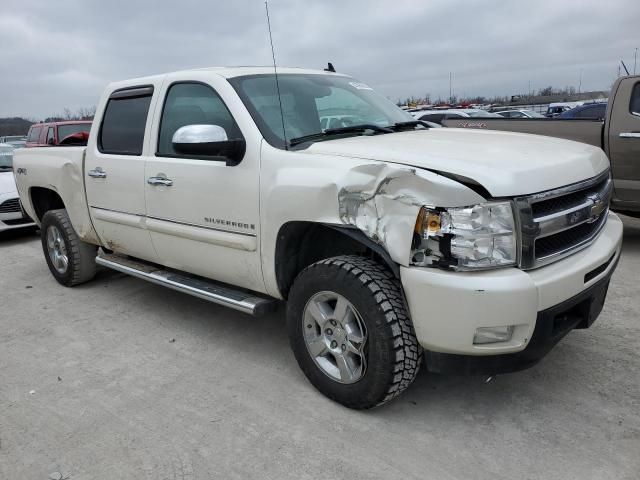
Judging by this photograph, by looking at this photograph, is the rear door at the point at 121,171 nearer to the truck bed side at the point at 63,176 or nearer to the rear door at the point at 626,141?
the truck bed side at the point at 63,176

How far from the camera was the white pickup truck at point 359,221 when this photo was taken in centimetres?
242

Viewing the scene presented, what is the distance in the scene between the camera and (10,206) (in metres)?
7.79

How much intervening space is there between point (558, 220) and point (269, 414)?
5.87 ft

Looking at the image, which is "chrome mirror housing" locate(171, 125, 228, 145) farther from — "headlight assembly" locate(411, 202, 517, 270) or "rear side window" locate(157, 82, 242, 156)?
"headlight assembly" locate(411, 202, 517, 270)

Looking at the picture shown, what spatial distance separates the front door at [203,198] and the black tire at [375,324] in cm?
59

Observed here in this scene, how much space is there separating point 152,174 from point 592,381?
313cm

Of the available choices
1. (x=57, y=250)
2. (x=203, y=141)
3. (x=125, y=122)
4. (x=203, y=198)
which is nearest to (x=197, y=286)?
(x=203, y=198)

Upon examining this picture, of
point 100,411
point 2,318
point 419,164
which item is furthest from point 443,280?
point 2,318

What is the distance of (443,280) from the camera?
2.41 metres

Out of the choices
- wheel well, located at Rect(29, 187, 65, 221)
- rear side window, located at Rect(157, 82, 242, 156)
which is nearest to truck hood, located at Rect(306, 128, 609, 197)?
rear side window, located at Rect(157, 82, 242, 156)

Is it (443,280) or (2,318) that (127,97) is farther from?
(443,280)

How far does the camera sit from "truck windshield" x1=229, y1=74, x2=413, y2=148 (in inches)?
130

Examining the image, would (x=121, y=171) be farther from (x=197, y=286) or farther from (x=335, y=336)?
(x=335, y=336)

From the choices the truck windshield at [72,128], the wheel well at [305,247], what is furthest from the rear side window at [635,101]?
the truck windshield at [72,128]
